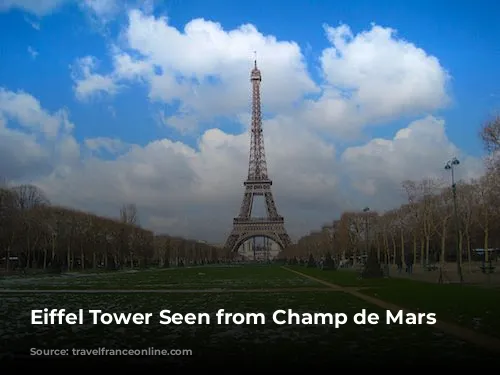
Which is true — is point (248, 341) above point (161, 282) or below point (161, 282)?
above

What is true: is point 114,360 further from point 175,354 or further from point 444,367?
point 444,367

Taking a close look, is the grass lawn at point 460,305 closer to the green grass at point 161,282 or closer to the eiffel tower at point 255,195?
the green grass at point 161,282

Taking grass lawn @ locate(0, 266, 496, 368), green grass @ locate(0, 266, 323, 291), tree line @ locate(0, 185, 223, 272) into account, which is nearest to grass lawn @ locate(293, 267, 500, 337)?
grass lawn @ locate(0, 266, 496, 368)

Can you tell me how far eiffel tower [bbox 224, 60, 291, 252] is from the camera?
389 ft

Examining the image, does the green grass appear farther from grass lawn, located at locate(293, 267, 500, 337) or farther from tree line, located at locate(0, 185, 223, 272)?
tree line, located at locate(0, 185, 223, 272)

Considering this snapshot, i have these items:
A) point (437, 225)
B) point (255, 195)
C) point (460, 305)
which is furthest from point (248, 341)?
point (255, 195)

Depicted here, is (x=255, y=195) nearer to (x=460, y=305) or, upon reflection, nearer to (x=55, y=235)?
(x=55, y=235)

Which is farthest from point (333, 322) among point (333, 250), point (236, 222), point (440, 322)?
point (236, 222)

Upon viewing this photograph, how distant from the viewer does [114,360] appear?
945cm

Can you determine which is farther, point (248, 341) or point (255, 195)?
point (255, 195)

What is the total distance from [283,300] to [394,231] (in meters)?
65.4

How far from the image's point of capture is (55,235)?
70312mm

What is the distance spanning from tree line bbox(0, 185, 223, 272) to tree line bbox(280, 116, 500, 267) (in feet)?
107

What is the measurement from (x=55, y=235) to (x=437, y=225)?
4768cm
